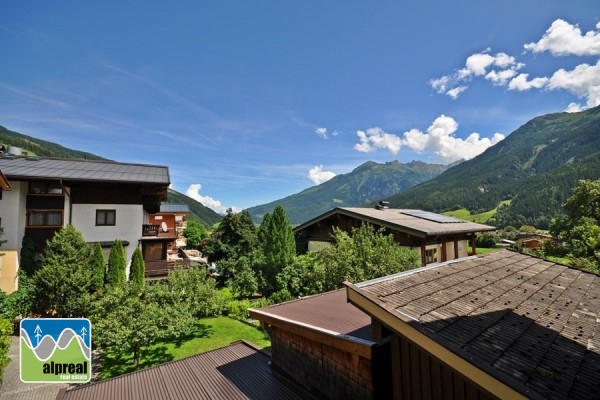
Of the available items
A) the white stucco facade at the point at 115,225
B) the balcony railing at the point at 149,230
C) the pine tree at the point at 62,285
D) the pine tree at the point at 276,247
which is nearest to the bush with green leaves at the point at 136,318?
the pine tree at the point at 62,285

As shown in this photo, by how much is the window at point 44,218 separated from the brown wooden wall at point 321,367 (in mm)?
20339

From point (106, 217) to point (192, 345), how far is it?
44.6 feet

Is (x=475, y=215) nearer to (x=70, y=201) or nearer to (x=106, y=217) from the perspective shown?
(x=106, y=217)

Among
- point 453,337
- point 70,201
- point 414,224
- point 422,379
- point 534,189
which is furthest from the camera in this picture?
point 534,189

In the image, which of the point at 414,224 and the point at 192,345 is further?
the point at 414,224

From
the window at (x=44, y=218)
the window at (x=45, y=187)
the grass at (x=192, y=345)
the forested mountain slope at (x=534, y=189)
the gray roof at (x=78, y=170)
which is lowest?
the grass at (x=192, y=345)

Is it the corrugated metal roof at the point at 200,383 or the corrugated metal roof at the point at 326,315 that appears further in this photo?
the corrugated metal roof at the point at 200,383

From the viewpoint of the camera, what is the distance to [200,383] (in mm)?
7238

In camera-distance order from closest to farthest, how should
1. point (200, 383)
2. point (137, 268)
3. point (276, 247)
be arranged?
1. point (200, 383)
2. point (137, 268)
3. point (276, 247)

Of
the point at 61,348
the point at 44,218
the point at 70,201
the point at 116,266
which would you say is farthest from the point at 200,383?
the point at 70,201

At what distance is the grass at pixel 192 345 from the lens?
480 inches

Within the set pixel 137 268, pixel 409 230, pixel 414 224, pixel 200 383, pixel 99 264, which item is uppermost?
pixel 414 224

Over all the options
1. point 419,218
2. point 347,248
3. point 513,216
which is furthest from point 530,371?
point 513,216

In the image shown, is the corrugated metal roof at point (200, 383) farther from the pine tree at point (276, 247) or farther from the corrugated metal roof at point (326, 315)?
the pine tree at point (276, 247)
